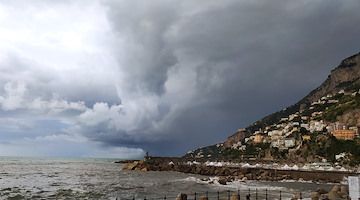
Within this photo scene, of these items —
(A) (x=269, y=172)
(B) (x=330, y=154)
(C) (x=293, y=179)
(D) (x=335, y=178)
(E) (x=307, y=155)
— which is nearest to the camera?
(D) (x=335, y=178)

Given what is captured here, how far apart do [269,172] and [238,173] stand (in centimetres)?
664

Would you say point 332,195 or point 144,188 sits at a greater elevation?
point 332,195

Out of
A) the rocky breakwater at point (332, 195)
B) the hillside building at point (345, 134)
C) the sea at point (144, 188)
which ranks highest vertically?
the hillside building at point (345, 134)

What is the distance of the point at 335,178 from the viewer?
5106cm

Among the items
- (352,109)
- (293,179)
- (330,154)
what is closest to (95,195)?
(293,179)

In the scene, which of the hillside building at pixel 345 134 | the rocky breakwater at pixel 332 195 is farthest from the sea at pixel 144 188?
the hillside building at pixel 345 134

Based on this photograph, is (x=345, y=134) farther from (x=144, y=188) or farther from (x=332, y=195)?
(x=332, y=195)

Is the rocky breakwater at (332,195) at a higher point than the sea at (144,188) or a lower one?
higher

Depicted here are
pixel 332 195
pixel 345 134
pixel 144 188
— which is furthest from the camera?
pixel 345 134

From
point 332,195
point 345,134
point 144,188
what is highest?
point 345,134

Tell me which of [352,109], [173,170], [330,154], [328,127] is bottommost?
[173,170]

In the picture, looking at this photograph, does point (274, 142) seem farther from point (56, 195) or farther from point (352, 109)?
point (56, 195)

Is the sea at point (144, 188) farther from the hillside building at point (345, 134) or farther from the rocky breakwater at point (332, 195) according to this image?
the hillside building at point (345, 134)

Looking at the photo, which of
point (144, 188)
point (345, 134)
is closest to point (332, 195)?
point (144, 188)
